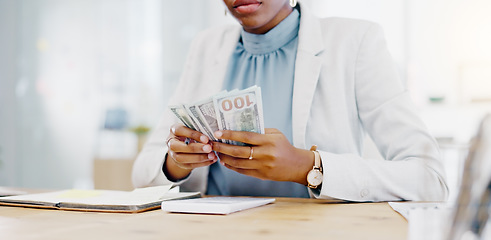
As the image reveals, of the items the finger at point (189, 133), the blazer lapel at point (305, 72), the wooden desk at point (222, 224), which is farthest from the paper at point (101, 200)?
the blazer lapel at point (305, 72)

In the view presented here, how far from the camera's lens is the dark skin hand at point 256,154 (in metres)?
1.08

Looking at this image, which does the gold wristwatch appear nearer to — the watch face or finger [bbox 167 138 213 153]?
the watch face

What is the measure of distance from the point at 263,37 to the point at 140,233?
91 centimetres

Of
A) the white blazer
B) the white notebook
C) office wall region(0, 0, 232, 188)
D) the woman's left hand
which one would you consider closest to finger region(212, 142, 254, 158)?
the woman's left hand

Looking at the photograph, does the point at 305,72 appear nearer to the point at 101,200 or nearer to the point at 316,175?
the point at 316,175

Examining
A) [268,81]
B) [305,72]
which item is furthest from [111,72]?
[305,72]

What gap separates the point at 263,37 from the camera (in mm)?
1557

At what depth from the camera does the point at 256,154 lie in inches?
42.6

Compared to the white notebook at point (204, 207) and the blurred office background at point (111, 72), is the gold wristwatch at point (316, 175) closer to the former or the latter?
the white notebook at point (204, 207)

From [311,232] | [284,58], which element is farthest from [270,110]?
[311,232]

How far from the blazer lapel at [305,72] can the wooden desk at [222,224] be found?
0.34 metres

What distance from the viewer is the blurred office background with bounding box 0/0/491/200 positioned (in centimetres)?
420

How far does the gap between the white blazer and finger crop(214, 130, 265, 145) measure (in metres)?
0.25

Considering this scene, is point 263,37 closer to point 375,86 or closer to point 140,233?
point 375,86
